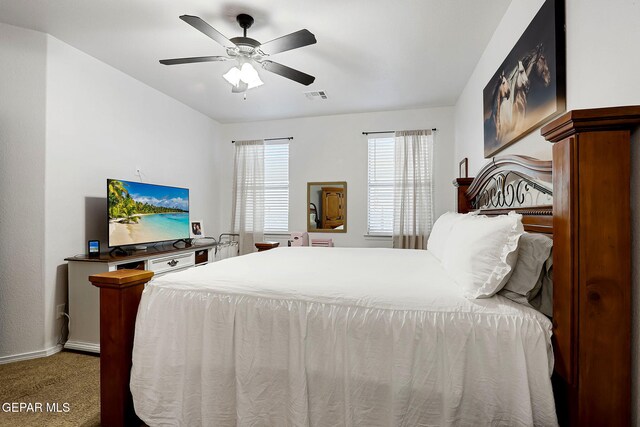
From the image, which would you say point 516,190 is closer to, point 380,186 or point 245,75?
point 245,75

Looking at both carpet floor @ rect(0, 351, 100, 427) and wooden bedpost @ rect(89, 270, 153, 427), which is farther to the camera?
carpet floor @ rect(0, 351, 100, 427)

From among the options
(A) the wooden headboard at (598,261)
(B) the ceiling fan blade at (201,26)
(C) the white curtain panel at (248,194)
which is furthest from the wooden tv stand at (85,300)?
(A) the wooden headboard at (598,261)

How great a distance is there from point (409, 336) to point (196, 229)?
3.96m

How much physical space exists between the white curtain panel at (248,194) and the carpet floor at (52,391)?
2.72 meters

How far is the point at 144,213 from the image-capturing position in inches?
128

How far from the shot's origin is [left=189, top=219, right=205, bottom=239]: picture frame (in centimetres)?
435

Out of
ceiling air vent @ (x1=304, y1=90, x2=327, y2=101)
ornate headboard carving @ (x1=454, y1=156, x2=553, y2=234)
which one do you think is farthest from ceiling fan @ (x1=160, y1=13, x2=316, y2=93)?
ornate headboard carving @ (x1=454, y1=156, x2=553, y2=234)

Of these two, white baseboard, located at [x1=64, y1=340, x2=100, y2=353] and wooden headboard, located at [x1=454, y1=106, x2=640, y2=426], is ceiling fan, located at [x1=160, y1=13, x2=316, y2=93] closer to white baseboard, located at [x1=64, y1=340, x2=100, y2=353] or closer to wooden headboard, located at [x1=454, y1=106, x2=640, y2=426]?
wooden headboard, located at [x1=454, y1=106, x2=640, y2=426]

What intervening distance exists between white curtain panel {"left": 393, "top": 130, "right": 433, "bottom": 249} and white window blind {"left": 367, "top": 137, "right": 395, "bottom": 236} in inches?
6.3

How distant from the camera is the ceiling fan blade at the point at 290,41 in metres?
2.03

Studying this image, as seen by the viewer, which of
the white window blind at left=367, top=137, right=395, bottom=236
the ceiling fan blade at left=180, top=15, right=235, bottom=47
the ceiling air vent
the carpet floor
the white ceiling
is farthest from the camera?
the white window blind at left=367, top=137, right=395, bottom=236

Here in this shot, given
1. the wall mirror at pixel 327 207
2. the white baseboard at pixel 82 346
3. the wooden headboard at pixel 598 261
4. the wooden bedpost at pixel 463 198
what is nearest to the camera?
the wooden headboard at pixel 598 261

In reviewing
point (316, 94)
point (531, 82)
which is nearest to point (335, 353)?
point (531, 82)

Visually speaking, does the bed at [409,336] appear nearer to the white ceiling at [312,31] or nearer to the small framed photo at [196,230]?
the white ceiling at [312,31]
